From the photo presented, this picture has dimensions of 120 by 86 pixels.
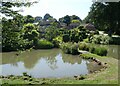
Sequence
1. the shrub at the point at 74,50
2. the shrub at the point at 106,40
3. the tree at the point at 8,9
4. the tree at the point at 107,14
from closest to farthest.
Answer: the tree at the point at 8,9 → the shrub at the point at 74,50 → the shrub at the point at 106,40 → the tree at the point at 107,14

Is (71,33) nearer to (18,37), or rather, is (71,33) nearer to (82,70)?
(82,70)

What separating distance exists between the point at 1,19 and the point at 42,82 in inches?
254

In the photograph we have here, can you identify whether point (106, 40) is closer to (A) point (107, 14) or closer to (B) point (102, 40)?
(B) point (102, 40)

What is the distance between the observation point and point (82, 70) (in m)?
20.0

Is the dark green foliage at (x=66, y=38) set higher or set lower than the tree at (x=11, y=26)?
lower

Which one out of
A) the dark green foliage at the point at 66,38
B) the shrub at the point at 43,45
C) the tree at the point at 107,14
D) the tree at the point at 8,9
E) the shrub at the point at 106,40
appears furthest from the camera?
the tree at the point at 107,14

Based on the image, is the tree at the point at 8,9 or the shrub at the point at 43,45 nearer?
the tree at the point at 8,9

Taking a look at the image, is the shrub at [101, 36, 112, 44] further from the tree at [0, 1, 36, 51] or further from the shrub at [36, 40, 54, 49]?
the tree at [0, 1, 36, 51]

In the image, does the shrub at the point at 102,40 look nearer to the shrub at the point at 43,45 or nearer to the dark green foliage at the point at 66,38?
the dark green foliage at the point at 66,38

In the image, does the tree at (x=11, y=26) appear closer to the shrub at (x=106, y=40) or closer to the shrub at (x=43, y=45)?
the shrub at (x=43, y=45)

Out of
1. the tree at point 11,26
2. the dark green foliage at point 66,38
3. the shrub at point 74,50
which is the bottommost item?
the shrub at point 74,50

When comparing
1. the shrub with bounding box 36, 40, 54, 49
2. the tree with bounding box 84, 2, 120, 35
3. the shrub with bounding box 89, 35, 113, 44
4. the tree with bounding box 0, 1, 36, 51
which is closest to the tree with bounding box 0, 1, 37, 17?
the tree with bounding box 0, 1, 36, 51

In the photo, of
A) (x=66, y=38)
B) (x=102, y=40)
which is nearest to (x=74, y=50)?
(x=102, y=40)

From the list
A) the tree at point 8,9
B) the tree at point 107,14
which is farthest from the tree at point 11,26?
the tree at point 107,14
